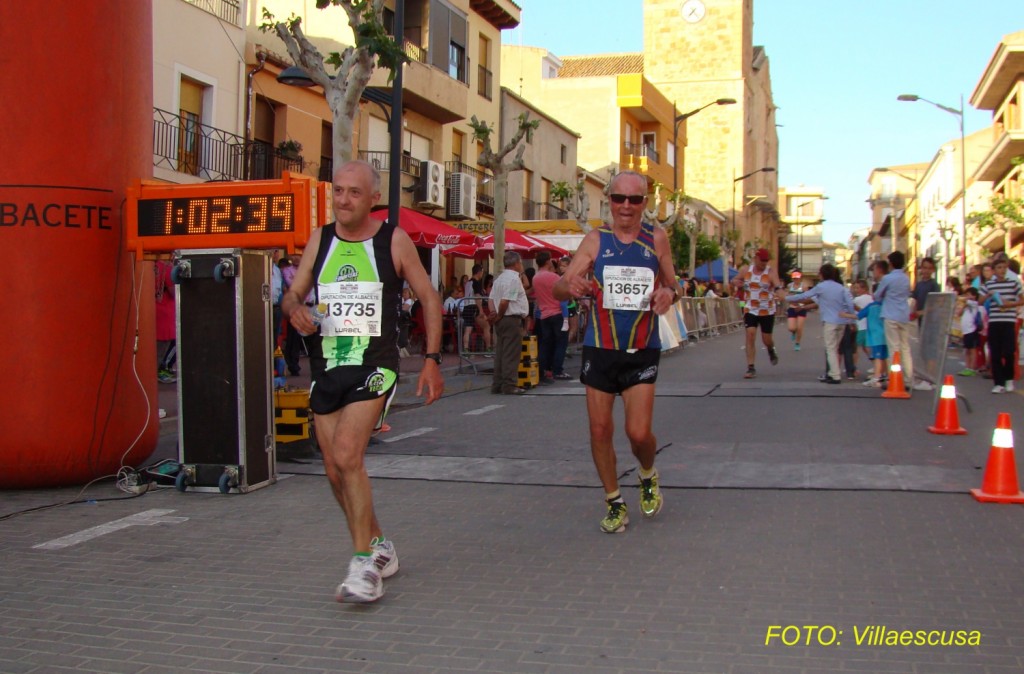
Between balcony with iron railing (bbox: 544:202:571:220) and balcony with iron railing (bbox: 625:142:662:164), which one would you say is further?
balcony with iron railing (bbox: 625:142:662:164)

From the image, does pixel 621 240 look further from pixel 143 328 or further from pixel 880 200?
pixel 880 200

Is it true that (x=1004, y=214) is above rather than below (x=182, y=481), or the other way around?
above

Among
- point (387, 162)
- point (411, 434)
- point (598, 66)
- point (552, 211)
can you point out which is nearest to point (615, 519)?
point (411, 434)

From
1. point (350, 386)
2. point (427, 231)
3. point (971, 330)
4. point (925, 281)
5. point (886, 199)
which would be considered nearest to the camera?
point (350, 386)

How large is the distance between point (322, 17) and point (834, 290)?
55.1ft

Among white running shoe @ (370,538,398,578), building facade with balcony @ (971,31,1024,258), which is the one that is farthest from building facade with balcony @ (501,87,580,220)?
white running shoe @ (370,538,398,578)

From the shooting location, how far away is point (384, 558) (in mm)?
4898

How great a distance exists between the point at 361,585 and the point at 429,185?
25.5m

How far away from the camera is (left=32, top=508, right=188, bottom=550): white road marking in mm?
5801

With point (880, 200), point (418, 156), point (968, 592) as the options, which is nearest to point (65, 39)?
point (968, 592)

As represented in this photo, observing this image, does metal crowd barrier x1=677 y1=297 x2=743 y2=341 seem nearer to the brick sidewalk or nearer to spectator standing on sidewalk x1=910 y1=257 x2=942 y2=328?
spectator standing on sidewalk x1=910 y1=257 x2=942 y2=328

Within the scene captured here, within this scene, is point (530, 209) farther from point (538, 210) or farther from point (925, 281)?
point (925, 281)

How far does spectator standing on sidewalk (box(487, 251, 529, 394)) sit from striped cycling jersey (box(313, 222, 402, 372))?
30.1 feet

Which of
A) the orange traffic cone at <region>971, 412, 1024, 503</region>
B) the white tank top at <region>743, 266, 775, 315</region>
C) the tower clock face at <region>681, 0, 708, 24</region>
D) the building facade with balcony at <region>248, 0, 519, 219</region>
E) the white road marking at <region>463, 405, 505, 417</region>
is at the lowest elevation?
the white road marking at <region>463, 405, 505, 417</region>
